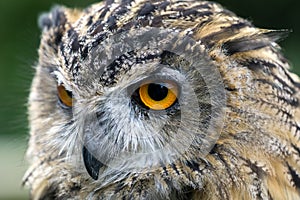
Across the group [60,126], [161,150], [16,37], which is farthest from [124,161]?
[16,37]

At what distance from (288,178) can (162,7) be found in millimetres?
628

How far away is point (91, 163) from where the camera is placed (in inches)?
76.4

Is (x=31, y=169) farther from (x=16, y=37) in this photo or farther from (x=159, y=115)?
(x=16, y=37)

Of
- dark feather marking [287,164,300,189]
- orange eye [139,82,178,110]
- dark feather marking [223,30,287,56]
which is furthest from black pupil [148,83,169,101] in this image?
dark feather marking [287,164,300,189]

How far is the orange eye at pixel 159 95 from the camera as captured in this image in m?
1.83

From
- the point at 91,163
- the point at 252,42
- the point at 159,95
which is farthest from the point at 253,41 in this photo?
the point at 91,163

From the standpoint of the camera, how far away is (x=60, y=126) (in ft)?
6.94

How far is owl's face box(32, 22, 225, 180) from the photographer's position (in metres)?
1.82

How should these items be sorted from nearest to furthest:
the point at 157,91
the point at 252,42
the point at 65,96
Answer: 1. the point at 157,91
2. the point at 252,42
3. the point at 65,96

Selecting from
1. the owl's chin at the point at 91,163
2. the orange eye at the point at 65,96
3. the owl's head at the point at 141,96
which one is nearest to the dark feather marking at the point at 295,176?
the owl's head at the point at 141,96

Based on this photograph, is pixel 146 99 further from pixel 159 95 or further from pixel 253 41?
pixel 253 41

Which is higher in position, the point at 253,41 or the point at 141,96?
the point at 253,41

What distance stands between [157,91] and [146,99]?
4 cm

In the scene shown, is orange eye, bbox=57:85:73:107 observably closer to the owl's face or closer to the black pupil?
the owl's face
